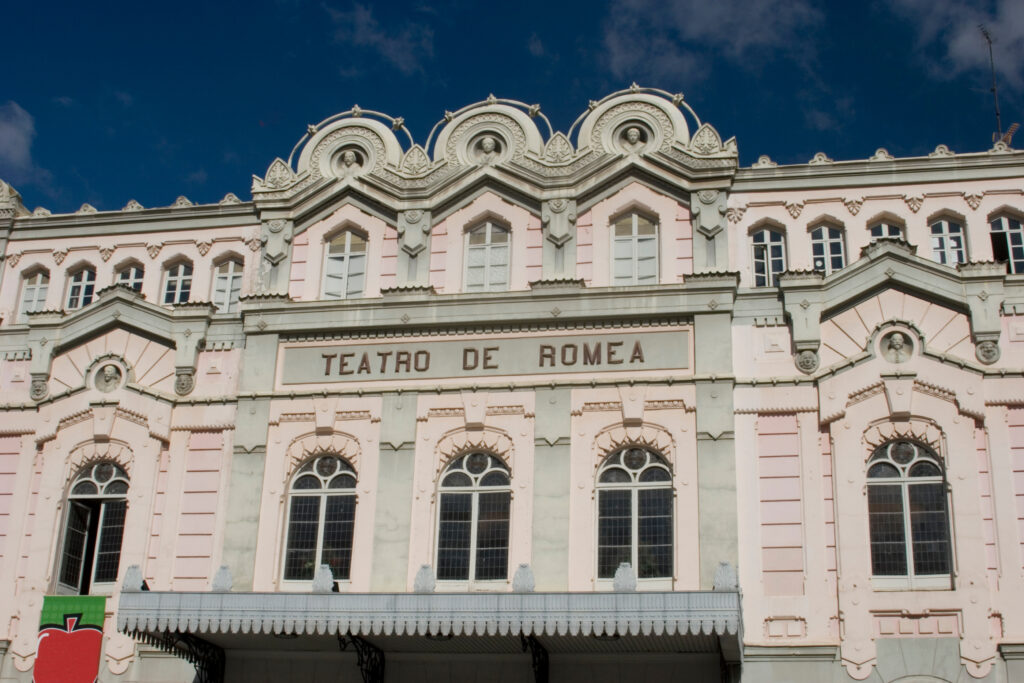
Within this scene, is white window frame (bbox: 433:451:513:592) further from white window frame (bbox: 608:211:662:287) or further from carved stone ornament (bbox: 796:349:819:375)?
carved stone ornament (bbox: 796:349:819:375)

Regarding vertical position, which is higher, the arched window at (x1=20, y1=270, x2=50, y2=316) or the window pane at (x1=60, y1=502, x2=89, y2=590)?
the arched window at (x1=20, y1=270, x2=50, y2=316)

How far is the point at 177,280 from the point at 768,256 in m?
14.5

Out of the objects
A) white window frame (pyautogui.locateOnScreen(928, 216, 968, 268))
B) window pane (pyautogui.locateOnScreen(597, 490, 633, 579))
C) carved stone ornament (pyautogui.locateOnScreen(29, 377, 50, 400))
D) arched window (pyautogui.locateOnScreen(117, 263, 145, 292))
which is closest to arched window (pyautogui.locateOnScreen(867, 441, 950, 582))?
white window frame (pyautogui.locateOnScreen(928, 216, 968, 268))

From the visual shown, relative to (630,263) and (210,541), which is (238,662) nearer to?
(210,541)

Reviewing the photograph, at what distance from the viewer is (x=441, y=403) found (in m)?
29.5

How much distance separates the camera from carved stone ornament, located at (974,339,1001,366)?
91.5ft

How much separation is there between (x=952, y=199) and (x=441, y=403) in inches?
490

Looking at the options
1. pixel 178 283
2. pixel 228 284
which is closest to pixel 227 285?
pixel 228 284

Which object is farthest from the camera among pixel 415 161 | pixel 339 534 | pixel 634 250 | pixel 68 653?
pixel 415 161

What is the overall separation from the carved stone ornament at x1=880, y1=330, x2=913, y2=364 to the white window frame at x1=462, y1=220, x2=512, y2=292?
337 inches

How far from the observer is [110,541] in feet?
99.3

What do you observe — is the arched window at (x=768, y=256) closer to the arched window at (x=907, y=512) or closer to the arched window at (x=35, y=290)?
the arched window at (x=907, y=512)

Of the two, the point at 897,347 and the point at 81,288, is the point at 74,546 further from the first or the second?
the point at 897,347

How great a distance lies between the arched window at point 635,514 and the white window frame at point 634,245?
415cm
